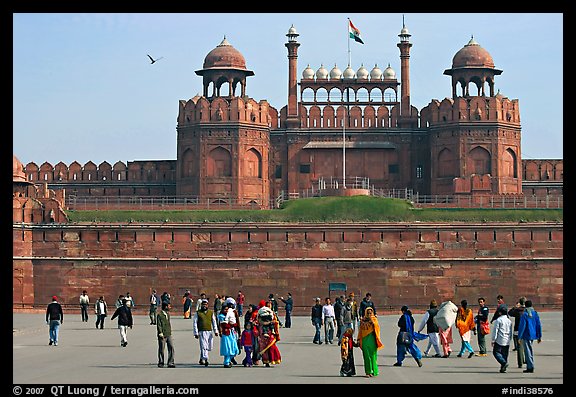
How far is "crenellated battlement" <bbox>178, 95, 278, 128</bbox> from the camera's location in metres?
53.7

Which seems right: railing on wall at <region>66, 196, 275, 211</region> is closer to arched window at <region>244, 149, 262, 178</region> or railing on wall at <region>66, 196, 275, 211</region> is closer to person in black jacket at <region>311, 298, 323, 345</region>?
arched window at <region>244, 149, 262, 178</region>

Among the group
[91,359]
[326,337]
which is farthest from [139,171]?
[91,359]

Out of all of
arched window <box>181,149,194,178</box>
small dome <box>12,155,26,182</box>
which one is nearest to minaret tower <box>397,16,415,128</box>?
arched window <box>181,149,194,178</box>

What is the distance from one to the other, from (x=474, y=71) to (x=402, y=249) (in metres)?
12.8

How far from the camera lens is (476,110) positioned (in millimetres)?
54469

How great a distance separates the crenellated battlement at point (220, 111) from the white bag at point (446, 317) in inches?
1161

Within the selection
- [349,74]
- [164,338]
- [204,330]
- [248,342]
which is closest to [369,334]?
[248,342]

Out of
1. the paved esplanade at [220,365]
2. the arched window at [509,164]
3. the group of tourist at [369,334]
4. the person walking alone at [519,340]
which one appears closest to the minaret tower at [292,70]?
the arched window at [509,164]

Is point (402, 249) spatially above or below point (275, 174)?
below

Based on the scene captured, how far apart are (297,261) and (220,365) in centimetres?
2368

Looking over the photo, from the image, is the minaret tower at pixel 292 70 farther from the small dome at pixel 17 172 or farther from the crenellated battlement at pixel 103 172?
the small dome at pixel 17 172

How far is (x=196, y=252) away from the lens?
47312 mm

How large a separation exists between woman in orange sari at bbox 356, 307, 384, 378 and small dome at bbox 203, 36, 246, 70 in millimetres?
34306
